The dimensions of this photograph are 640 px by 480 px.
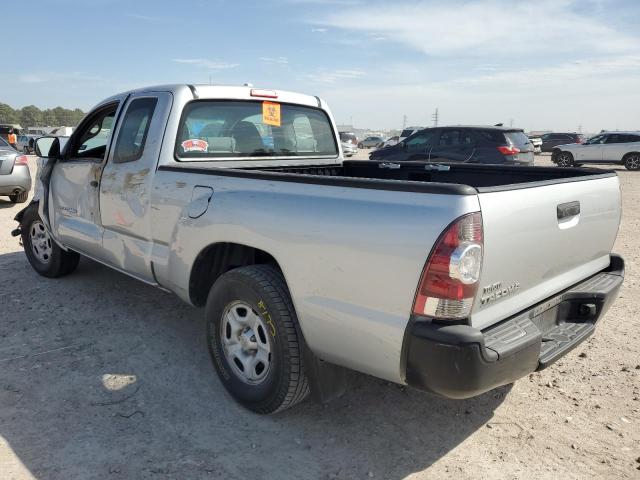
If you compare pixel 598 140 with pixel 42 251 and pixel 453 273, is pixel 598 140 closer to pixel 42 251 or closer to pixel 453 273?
pixel 42 251

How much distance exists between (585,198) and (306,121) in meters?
2.57

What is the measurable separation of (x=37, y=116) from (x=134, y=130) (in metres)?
102

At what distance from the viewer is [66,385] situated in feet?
11.0

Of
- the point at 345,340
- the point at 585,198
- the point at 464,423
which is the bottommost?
the point at 464,423

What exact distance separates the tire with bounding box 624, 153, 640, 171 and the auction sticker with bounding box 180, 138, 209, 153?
2297 cm

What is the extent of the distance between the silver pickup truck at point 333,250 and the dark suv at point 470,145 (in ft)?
28.2

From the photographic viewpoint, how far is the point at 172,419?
300cm

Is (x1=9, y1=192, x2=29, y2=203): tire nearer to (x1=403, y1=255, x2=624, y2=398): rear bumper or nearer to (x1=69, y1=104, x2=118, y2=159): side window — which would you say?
(x1=69, y1=104, x2=118, y2=159): side window

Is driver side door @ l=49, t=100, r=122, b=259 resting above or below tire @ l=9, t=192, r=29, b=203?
above

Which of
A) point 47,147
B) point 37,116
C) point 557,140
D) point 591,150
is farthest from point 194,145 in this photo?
point 37,116

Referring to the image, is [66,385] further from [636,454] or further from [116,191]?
[636,454]

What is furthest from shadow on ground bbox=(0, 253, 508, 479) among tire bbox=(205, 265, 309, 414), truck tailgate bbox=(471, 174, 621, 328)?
truck tailgate bbox=(471, 174, 621, 328)

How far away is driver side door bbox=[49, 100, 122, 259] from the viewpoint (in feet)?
14.1

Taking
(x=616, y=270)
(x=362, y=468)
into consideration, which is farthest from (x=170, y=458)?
(x=616, y=270)
